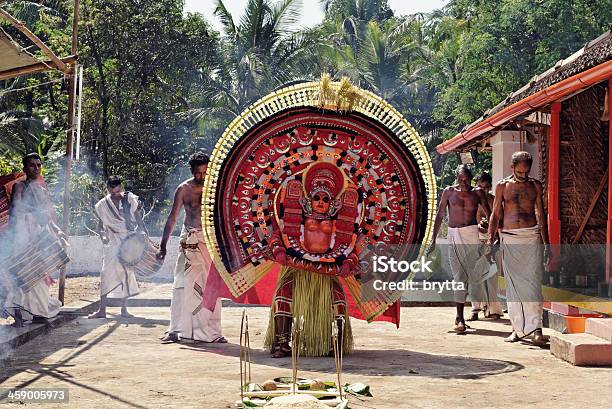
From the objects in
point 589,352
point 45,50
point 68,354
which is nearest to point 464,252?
point 589,352

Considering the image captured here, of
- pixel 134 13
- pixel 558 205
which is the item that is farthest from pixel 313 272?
pixel 134 13

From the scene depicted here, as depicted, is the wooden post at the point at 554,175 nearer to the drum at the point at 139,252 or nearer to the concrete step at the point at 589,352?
the concrete step at the point at 589,352

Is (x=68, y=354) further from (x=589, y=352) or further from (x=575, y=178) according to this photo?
(x=575, y=178)

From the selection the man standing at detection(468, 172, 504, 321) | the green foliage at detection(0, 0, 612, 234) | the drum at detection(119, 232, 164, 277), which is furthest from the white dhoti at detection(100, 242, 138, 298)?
the green foliage at detection(0, 0, 612, 234)

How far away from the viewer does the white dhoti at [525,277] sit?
33.9 feet

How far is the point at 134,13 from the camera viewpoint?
2727cm

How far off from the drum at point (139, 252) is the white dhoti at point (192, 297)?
2321mm

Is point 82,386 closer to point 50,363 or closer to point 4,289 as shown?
point 50,363

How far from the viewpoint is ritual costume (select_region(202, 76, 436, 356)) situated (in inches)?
363

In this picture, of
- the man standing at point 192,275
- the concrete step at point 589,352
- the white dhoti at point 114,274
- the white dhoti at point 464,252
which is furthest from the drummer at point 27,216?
the concrete step at point 589,352

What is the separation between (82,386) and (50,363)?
1384mm

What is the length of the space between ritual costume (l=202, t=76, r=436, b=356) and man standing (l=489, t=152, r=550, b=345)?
1.33 m

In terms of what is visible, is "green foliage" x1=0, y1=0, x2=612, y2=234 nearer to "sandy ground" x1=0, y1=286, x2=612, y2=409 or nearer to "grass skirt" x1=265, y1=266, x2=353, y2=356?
"sandy ground" x1=0, y1=286, x2=612, y2=409

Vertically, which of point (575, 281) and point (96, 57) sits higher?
point (96, 57)
